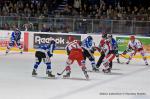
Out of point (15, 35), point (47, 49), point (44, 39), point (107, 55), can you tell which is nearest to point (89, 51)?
point (107, 55)

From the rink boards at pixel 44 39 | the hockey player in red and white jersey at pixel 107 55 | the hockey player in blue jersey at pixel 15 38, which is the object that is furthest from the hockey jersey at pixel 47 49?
the rink boards at pixel 44 39

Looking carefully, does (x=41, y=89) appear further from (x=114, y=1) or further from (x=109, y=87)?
(x=114, y=1)

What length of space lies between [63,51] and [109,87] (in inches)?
373

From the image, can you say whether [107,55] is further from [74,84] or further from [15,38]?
[15,38]

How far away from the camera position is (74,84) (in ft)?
41.3

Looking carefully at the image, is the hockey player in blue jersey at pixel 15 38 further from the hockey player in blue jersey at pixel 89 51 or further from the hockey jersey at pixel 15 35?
the hockey player in blue jersey at pixel 89 51

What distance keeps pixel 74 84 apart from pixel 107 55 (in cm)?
302

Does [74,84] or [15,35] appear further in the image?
[15,35]

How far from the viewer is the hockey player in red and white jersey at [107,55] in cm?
1524

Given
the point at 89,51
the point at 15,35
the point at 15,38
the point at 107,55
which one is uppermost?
the point at 15,35

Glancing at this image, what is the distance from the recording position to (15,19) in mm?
23203

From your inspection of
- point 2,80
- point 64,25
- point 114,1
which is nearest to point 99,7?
point 114,1

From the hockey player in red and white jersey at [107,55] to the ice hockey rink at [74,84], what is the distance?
256mm

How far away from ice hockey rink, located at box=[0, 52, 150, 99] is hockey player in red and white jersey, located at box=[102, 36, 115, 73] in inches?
10.1
